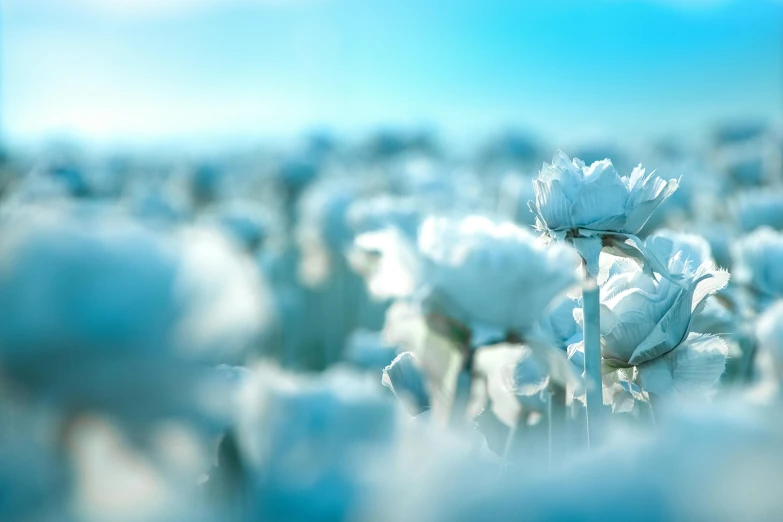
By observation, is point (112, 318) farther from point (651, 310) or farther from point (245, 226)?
point (245, 226)

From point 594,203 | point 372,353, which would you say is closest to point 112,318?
point 594,203

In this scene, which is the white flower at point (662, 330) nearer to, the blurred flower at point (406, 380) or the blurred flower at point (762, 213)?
the blurred flower at point (406, 380)

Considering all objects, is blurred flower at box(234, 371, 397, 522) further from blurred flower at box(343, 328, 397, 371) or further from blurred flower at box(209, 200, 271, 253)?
blurred flower at box(209, 200, 271, 253)

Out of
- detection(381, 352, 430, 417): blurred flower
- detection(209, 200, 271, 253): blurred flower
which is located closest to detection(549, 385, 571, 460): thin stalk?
detection(381, 352, 430, 417): blurred flower

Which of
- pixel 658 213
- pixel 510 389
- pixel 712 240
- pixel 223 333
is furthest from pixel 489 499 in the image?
pixel 658 213

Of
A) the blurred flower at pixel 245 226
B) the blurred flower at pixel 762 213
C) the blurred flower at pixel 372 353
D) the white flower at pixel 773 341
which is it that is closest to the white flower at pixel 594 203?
the white flower at pixel 773 341

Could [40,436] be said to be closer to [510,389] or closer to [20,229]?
[20,229]
